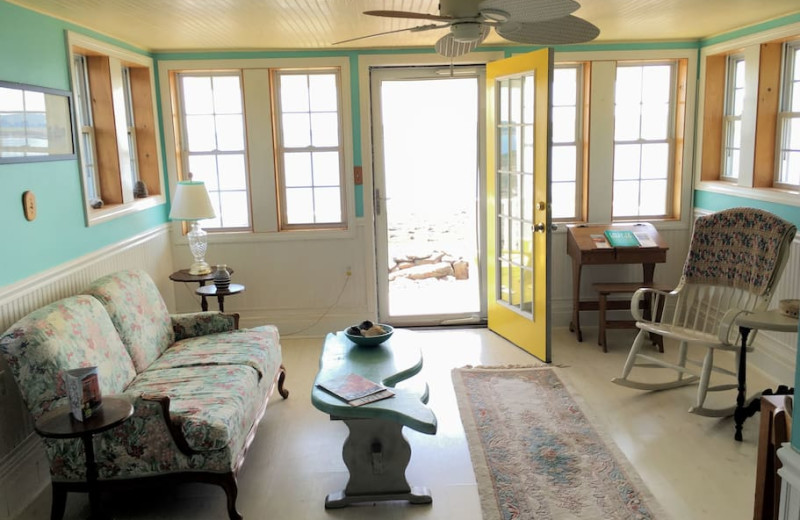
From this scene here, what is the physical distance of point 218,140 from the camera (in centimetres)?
539

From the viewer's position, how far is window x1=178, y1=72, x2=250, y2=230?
5.32 meters

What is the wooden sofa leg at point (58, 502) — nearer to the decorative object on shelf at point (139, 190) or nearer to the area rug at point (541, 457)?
the area rug at point (541, 457)

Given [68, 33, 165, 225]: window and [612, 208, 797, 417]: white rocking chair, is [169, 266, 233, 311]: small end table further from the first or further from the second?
[612, 208, 797, 417]: white rocking chair

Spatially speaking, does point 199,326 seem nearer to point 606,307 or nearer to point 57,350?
point 57,350

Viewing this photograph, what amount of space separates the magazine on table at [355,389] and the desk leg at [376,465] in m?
0.15

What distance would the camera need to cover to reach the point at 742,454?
338 cm

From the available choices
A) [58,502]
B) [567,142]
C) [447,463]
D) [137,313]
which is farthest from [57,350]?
[567,142]

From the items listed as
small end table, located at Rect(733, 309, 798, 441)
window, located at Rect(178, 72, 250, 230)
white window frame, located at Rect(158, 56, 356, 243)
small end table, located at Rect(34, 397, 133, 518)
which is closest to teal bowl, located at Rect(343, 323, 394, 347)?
small end table, located at Rect(34, 397, 133, 518)

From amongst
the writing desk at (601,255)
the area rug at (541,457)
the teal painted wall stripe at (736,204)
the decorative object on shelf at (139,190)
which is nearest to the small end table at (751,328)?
the area rug at (541,457)

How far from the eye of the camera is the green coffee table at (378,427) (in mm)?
2770

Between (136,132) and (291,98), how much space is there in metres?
1.23

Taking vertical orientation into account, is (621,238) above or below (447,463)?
above

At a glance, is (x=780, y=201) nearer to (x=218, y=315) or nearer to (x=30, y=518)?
(x=218, y=315)

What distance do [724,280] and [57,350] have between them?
12.1 feet
